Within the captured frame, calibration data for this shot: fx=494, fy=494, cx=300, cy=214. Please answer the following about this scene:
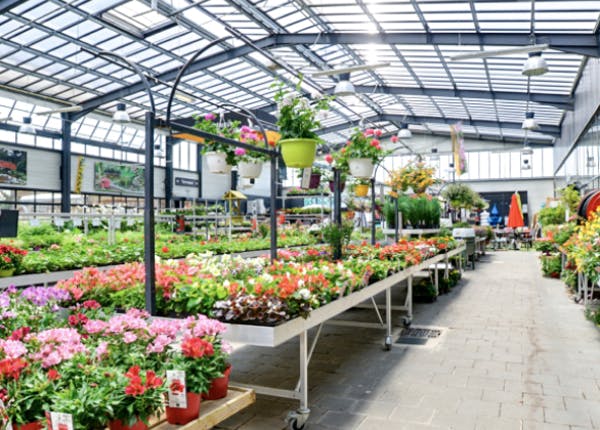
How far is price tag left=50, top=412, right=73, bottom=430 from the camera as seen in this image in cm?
142

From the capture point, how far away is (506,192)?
26672 mm

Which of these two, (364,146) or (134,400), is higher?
(364,146)

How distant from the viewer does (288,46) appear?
13508mm

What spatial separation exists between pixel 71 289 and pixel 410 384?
2290 mm

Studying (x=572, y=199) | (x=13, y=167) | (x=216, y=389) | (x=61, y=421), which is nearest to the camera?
(x=61, y=421)

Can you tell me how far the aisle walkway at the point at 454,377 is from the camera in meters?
2.84

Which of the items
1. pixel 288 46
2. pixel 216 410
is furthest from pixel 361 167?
pixel 288 46

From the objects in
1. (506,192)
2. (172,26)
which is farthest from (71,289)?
(506,192)

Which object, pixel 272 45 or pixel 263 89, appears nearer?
pixel 272 45

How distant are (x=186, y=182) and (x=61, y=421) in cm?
2219

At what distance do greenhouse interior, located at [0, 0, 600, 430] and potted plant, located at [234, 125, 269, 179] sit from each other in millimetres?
46

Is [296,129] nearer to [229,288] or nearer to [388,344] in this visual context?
[229,288]

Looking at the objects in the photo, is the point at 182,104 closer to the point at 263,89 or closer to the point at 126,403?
the point at 263,89

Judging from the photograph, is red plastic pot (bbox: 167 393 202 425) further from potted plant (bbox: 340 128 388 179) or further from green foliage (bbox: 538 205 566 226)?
green foliage (bbox: 538 205 566 226)
